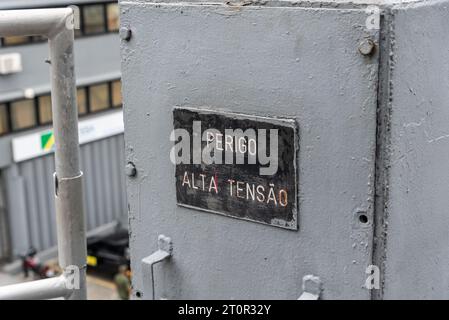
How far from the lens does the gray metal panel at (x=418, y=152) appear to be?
2018 mm

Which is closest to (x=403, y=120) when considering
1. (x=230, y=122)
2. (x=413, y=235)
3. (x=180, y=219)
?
(x=413, y=235)

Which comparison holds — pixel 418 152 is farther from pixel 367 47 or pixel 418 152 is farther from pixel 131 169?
pixel 131 169

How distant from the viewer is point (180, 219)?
2525 mm

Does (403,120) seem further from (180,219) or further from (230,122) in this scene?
(180,219)

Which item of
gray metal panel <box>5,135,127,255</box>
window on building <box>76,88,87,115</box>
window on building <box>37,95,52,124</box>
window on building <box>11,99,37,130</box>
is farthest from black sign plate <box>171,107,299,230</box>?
window on building <box>76,88,87,115</box>

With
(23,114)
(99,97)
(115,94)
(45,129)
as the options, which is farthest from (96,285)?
(115,94)

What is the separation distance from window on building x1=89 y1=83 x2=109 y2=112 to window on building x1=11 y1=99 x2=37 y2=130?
1.79 m

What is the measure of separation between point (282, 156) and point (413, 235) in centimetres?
51

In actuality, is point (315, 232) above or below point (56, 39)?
below

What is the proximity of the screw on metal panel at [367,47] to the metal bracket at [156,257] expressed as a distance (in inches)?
42.1

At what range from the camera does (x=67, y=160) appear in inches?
86.0

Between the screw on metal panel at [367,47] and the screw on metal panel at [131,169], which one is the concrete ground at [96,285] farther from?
the screw on metal panel at [367,47]

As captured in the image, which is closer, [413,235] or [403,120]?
[403,120]

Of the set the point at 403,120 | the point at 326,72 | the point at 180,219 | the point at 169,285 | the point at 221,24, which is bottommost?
the point at 169,285
